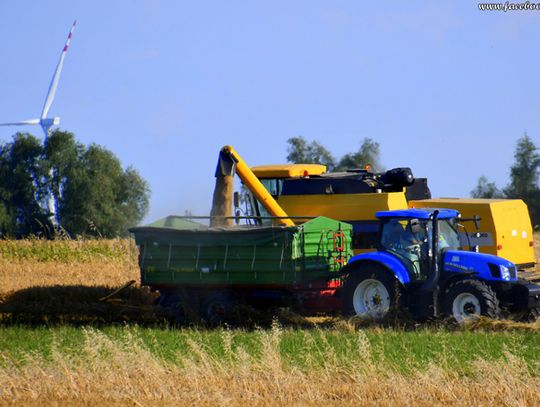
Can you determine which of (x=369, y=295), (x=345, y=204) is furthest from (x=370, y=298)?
(x=345, y=204)

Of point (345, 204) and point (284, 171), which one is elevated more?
point (284, 171)

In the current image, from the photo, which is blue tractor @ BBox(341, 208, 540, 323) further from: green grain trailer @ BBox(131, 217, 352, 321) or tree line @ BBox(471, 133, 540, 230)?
tree line @ BBox(471, 133, 540, 230)

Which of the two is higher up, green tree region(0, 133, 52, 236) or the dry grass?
green tree region(0, 133, 52, 236)

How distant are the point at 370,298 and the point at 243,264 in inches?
85.1

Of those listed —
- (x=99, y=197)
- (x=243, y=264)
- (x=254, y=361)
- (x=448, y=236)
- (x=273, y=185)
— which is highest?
(x=99, y=197)

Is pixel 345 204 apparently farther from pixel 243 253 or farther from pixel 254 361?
pixel 254 361

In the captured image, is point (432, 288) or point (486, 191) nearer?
point (432, 288)

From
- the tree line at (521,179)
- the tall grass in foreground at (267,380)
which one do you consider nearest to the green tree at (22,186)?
the tree line at (521,179)

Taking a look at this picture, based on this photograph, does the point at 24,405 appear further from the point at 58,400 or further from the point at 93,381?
the point at 93,381

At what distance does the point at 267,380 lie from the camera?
38.3 ft

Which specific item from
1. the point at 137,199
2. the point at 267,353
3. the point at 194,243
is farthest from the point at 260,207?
the point at 137,199

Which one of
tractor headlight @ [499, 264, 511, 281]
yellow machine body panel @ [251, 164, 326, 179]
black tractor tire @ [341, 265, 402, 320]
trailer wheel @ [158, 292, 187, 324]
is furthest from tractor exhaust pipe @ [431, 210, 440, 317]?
yellow machine body panel @ [251, 164, 326, 179]

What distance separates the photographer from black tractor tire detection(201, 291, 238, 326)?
17750 millimetres

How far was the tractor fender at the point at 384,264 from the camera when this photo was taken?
662 inches
